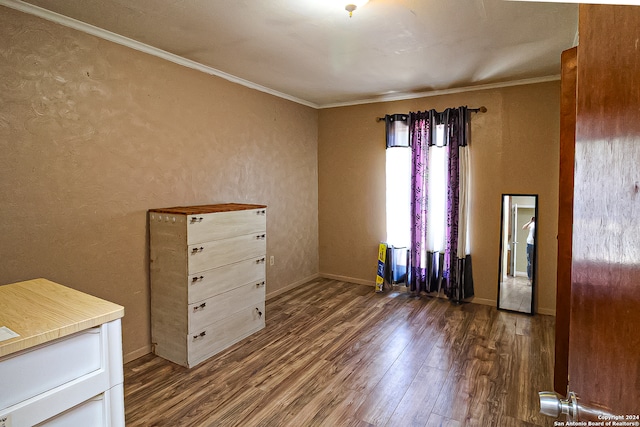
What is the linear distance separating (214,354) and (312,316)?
1117mm

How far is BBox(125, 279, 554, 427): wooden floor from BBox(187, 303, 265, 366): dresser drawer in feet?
0.25

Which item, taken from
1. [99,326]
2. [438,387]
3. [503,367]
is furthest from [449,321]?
[99,326]

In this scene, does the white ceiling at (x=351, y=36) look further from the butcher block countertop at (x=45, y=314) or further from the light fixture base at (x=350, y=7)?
the butcher block countertop at (x=45, y=314)

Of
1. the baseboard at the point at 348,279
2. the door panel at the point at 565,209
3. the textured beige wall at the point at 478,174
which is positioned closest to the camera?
the door panel at the point at 565,209

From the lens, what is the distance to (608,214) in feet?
1.70

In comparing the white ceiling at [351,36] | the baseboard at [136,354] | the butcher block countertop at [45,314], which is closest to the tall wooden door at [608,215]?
the butcher block countertop at [45,314]

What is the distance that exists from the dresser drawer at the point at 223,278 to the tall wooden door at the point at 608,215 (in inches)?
96.4

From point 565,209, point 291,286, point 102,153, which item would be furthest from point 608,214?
point 291,286

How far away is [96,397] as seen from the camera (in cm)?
131

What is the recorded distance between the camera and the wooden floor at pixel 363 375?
2066 mm

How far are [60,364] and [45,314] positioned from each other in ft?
0.80

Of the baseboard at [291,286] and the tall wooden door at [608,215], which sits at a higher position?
the tall wooden door at [608,215]

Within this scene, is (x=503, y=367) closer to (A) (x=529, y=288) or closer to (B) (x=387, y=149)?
(A) (x=529, y=288)

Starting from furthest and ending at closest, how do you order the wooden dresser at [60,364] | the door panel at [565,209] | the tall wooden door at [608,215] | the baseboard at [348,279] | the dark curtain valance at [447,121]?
the baseboard at [348,279] < the dark curtain valance at [447,121] < the door panel at [565,209] < the wooden dresser at [60,364] < the tall wooden door at [608,215]
